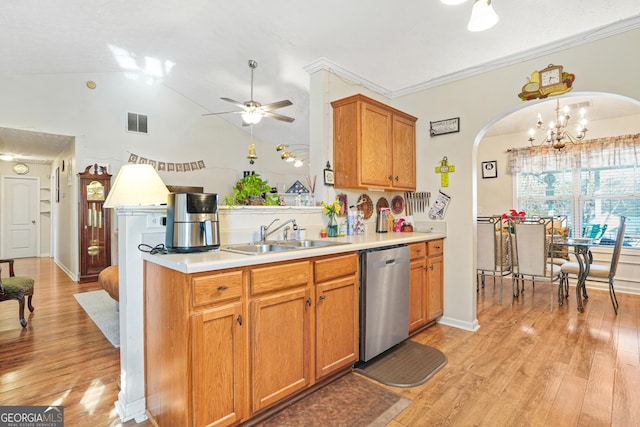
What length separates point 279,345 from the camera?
180cm

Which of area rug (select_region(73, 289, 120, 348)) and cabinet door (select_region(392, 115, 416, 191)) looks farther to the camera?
cabinet door (select_region(392, 115, 416, 191))

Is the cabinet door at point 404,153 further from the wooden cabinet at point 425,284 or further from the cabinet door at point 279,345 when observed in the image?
the cabinet door at point 279,345

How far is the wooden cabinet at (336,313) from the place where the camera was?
2.03 metres

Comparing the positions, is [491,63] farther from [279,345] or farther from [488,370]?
[279,345]

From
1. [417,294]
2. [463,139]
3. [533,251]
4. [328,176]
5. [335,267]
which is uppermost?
[463,139]

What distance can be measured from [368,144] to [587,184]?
4411 millimetres

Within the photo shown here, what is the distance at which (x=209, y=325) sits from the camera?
150 centimetres

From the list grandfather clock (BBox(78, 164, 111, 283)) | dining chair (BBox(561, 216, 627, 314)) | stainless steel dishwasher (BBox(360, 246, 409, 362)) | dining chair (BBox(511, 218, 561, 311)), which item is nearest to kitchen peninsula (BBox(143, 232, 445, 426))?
stainless steel dishwasher (BBox(360, 246, 409, 362))

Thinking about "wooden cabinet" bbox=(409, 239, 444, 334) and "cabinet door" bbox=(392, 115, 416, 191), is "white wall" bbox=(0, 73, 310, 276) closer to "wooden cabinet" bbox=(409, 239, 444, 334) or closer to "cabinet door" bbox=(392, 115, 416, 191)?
"cabinet door" bbox=(392, 115, 416, 191)

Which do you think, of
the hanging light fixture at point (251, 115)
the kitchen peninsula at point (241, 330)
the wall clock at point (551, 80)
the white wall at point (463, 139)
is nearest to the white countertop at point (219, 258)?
the kitchen peninsula at point (241, 330)

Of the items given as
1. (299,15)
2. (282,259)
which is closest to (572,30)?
(299,15)

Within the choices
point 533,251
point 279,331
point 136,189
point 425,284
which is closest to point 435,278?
point 425,284

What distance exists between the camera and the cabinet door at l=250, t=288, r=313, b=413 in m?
1.69

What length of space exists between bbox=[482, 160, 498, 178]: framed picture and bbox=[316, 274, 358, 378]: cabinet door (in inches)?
195
